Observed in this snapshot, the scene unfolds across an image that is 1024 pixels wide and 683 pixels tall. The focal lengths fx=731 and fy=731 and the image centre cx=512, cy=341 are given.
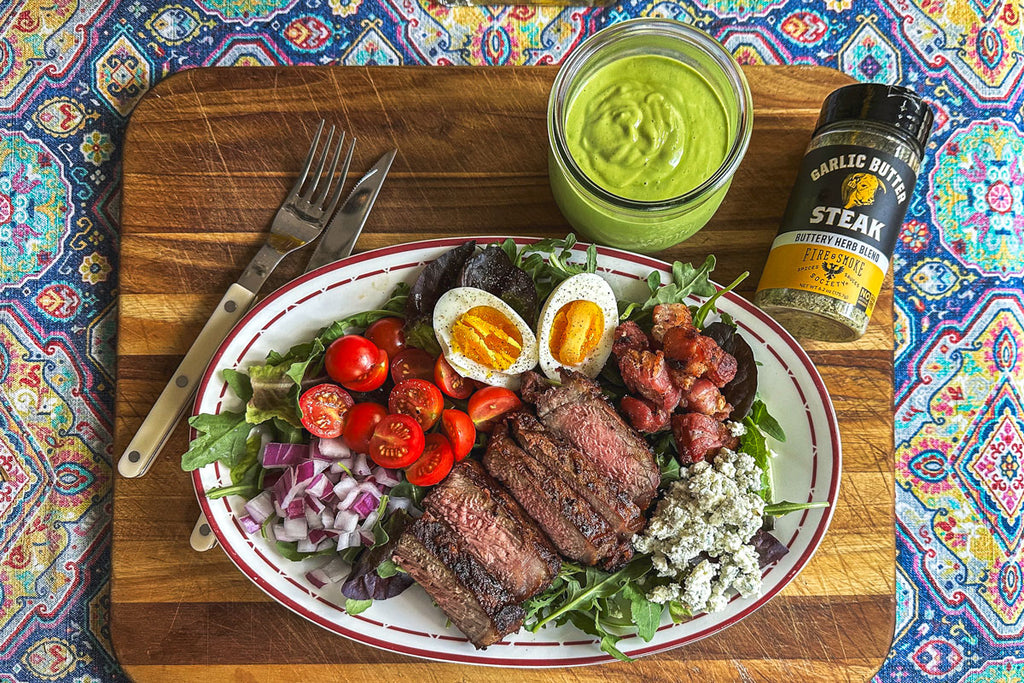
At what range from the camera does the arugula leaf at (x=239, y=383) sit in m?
2.37

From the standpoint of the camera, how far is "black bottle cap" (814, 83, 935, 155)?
2.28 m

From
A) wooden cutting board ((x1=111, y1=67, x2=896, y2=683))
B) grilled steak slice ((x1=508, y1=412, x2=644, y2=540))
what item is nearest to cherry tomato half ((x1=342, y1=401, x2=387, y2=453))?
grilled steak slice ((x1=508, y1=412, x2=644, y2=540))

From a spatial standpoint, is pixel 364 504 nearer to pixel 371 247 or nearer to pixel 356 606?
pixel 356 606

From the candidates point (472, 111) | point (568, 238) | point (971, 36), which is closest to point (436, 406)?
point (568, 238)

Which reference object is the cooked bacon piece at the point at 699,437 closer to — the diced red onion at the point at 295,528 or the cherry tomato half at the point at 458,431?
the cherry tomato half at the point at 458,431

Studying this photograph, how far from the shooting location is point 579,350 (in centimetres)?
235

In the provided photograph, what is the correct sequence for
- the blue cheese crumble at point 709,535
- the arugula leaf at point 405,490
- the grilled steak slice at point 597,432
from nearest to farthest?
the blue cheese crumble at point 709,535, the grilled steak slice at point 597,432, the arugula leaf at point 405,490

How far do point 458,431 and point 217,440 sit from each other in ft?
2.57

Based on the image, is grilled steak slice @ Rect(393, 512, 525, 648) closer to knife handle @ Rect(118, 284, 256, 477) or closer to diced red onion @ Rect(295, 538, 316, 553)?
diced red onion @ Rect(295, 538, 316, 553)

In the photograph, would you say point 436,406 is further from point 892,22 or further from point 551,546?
point 892,22

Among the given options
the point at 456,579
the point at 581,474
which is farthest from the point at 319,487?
the point at 581,474

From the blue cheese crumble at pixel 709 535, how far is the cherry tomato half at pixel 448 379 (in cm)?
74

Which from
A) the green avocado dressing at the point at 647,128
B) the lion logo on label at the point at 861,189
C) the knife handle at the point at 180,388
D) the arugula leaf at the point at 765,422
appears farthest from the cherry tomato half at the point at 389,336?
the lion logo on label at the point at 861,189

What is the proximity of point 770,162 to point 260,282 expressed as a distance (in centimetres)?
184
